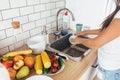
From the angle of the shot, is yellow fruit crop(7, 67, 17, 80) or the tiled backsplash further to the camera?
the tiled backsplash

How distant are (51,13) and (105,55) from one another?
2.29 ft

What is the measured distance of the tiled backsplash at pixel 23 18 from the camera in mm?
971

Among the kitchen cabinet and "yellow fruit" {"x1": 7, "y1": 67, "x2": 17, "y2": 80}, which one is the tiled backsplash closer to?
"yellow fruit" {"x1": 7, "y1": 67, "x2": 17, "y2": 80}

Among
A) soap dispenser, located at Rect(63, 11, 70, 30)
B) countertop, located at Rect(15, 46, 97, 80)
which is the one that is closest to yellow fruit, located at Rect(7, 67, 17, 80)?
countertop, located at Rect(15, 46, 97, 80)

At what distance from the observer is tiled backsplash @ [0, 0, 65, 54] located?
0.97m

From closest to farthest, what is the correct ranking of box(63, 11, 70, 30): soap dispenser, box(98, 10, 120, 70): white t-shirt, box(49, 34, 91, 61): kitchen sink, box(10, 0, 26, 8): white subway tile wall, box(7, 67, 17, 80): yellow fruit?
1. box(7, 67, 17, 80): yellow fruit
2. box(98, 10, 120, 70): white t-shirt
3. box(10, 0, 26, 8): white subway tile wall
4. box(49, 34, 91, 61): kitchen sink
5. box(63, 11, 70, 30): soap dispenser

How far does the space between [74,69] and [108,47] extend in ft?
0.91

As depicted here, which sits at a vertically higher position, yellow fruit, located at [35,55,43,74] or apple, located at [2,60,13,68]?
apple, located at [2,60,13,68]

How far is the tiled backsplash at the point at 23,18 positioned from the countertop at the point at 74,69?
0.36m

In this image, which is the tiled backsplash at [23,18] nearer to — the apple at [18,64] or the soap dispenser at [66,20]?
the soap dispenser at [66,20]

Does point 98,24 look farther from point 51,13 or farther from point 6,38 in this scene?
point 6,38

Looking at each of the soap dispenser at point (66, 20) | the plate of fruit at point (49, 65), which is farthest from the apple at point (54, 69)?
the soap dispenser at point (66, 20)

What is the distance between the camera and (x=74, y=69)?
872 millimetres

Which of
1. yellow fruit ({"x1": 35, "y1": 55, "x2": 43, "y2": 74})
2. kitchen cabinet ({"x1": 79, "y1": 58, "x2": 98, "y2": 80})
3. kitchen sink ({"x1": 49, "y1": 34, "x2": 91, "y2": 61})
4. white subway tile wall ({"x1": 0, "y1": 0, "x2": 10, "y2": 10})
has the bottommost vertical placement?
kitchen cabinet ({"x1": 79, "y1": 58, "x2": 98, "y2": 80})
